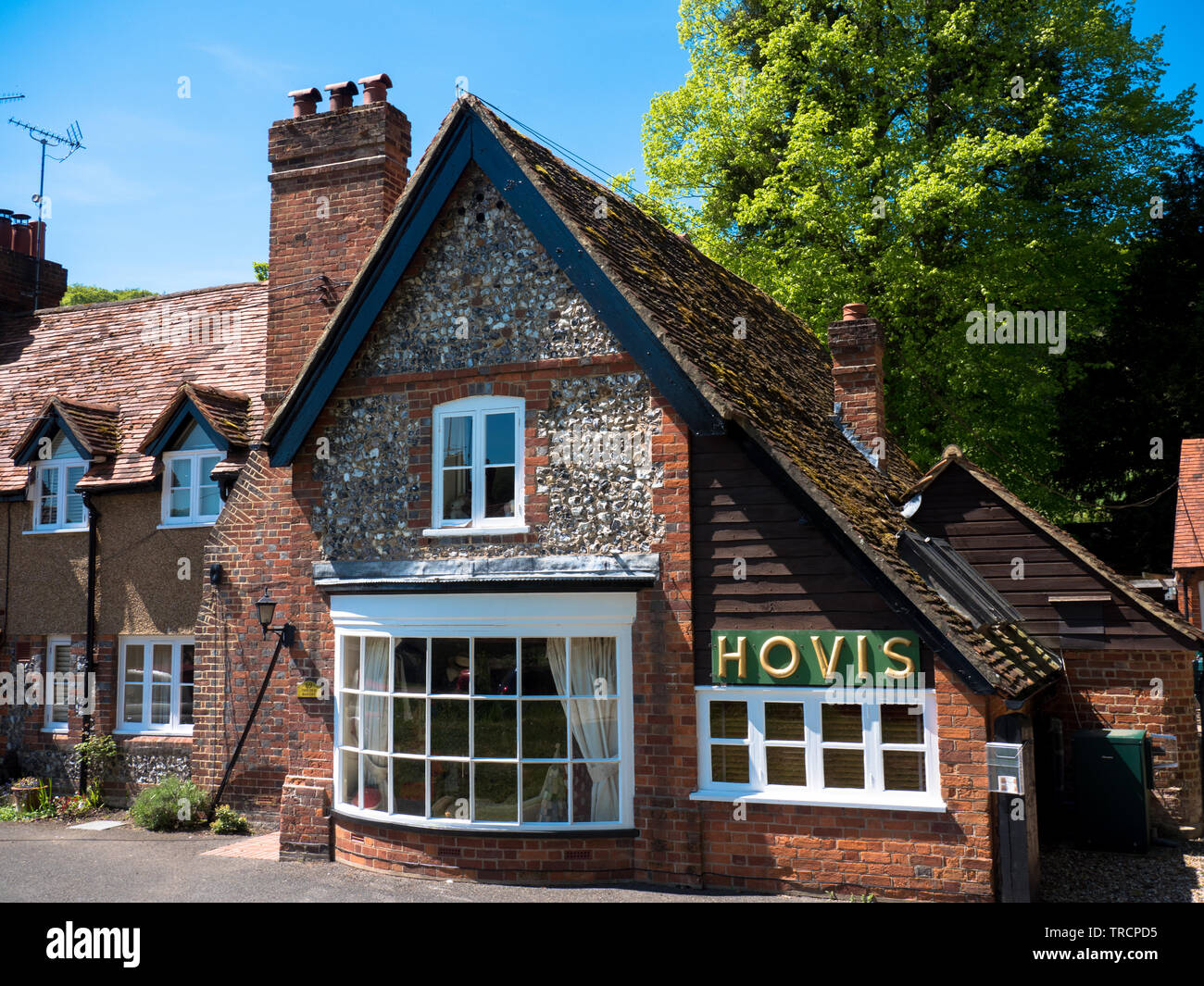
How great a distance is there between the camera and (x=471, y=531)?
1099 cm

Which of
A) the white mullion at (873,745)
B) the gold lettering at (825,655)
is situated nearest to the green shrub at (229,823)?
the gold lettering at (825,655)

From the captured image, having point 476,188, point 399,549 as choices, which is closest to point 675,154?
point 476,188

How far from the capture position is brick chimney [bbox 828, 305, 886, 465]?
545 inches

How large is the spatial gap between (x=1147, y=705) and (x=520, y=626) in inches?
331

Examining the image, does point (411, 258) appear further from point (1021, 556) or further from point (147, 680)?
Result: point (1021, 556)

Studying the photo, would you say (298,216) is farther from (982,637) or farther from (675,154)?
(675,154)

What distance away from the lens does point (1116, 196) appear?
828 inches

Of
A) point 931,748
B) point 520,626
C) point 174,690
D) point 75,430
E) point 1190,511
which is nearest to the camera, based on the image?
point 931,748

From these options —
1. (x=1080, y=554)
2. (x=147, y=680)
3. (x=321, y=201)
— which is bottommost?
(x=147, y=680)

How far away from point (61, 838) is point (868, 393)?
1275 cm

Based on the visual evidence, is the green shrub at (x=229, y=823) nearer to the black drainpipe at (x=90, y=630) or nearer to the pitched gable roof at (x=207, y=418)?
the black drainpipe at (x=90, y=630)

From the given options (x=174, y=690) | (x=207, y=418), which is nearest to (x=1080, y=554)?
(x=207, y=418)

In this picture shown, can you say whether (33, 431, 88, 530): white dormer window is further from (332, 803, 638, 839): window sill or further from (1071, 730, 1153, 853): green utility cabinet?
(1071, 730, 1153, 853): green utility cabinet

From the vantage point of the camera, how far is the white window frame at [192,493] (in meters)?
15.0
